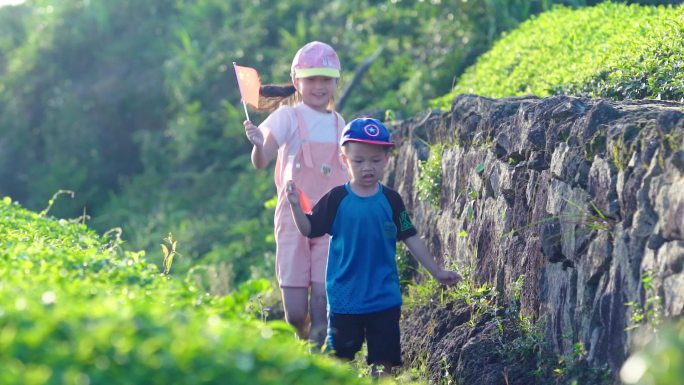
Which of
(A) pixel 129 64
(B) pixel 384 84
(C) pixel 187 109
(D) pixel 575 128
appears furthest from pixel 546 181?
(A) pixel 129 64

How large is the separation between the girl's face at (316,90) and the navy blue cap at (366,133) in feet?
3.02

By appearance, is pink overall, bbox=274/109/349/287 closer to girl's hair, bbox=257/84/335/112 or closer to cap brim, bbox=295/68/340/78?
cap brim, bbox=295/68/340/78

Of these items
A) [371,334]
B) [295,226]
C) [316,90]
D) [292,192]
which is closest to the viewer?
[292,192]

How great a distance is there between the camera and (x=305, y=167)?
7.33 meters

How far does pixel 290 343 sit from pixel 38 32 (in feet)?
57.7

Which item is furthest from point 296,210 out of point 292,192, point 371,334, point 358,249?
point 371,334

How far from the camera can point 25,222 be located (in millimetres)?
7926

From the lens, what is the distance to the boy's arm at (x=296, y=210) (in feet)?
20.8

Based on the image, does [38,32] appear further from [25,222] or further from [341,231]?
[341,231]

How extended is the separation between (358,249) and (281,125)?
1.22 metres

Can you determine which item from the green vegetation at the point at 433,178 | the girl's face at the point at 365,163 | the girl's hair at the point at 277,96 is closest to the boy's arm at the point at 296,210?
the girl's face at the point at 365,163

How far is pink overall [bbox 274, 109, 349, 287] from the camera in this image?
7320 millimetres

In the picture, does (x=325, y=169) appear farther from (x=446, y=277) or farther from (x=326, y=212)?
(x=446, y=277)

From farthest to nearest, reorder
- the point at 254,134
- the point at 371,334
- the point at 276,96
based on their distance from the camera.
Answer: the point at 276,96 < the point at 254,134 < the point at 371,334
